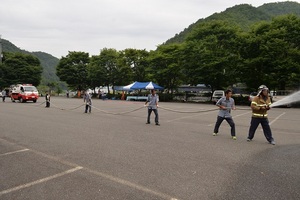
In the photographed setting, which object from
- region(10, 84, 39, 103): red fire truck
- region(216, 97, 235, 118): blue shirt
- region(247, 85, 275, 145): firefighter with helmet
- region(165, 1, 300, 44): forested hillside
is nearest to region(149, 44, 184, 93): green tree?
region(10, 84, 39, 103): red fire truck

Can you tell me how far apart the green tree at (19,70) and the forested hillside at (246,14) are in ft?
122

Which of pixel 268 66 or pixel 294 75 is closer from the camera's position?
pixel 294 75

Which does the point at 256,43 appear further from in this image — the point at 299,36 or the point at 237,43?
the point at 299,36

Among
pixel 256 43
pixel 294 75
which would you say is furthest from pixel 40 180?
pixel 256 43

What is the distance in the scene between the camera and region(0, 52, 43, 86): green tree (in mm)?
55281

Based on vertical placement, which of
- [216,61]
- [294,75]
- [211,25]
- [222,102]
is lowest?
[222,102]

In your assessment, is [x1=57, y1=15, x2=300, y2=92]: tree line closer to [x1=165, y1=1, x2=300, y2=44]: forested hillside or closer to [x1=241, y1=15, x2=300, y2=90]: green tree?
[x1=241, y1=15, x2=300, y2=90]: green tree

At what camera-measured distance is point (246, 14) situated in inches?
2879

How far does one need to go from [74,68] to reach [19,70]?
16.7 meters

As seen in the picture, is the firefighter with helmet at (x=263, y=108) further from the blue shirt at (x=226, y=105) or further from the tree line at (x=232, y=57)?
the tree line at (x=232, y=57)

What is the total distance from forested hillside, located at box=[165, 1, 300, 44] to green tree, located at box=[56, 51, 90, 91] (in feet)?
85.0

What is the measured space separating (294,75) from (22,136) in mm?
23031

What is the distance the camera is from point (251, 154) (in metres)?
6.10

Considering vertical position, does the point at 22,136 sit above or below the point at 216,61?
below
